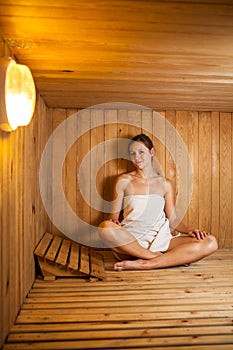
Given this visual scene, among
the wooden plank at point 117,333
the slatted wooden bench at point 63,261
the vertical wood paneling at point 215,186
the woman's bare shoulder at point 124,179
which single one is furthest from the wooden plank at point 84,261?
the vertical wood paneling at point 215,186

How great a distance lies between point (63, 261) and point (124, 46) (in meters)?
1.62

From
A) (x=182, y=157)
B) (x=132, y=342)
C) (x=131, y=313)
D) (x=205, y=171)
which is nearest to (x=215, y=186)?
(x=205, y=171)

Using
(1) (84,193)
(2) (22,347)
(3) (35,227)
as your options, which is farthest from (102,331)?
(1) (84,193)

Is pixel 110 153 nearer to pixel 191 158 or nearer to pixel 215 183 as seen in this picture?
pixel 191 158

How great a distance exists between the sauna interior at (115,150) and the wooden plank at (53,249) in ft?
0.40

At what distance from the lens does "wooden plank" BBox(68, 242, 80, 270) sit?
266 centimetres

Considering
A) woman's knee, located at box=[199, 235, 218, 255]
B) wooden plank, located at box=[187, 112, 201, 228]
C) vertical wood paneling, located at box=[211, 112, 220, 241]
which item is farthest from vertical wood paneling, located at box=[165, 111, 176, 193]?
woman's knee, located at box=[199, 235, 218, 255]

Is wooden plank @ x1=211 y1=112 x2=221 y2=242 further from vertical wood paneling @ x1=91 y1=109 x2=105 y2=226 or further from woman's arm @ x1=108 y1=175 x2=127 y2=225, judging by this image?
vertical wood paneling @ x1=91 y1=109 x2=105 y2=226

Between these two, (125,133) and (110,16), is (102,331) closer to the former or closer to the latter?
(110,16)

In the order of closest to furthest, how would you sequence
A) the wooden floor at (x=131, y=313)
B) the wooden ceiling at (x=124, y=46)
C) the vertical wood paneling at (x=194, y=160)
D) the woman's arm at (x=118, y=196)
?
1. the wooden ceiling at (x=124, y=46)
2. the wooden floor at (x=131, y=313)
3. the woman's arm at (x=118, y=196)
4. the vertical wood paneling at (x=194, y=160)

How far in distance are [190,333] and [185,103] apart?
7.07 feet

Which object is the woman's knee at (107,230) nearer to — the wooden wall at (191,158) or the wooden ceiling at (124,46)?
the wooden wall at (191,158)

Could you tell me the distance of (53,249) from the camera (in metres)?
2.85

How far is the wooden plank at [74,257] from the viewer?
266 centimetres
